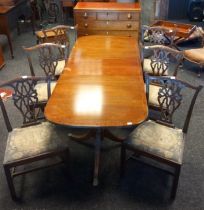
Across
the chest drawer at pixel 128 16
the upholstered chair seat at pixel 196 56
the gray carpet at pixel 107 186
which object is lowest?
the gray carpet at pixel 107 186

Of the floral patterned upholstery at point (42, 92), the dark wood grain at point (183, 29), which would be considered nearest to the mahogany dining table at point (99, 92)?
the floral patterned upholstery at point (42, 92)

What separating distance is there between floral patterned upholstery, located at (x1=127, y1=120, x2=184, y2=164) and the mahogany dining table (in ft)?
0.95

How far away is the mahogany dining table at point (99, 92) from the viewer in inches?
63.2

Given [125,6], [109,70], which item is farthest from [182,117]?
[125,6]

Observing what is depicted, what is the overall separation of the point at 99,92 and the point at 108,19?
2.24 m

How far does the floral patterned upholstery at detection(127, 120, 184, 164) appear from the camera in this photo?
180cm

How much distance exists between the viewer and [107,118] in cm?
160

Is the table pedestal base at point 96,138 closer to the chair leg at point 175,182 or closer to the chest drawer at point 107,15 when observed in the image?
the chair leg at point 175,182

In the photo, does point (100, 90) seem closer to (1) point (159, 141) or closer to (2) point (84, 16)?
(1) point (159, 141)

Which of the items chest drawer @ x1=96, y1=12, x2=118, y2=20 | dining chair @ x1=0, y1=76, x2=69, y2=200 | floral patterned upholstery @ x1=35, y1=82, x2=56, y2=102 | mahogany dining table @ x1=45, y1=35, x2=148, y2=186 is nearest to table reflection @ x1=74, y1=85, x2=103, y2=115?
mahogany dining table @ x1=45, y1=35, x2=148, y2=186

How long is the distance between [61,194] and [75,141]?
1.96 feet

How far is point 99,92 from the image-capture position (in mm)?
1887

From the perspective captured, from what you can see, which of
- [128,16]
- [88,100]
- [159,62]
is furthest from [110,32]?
[88,100]

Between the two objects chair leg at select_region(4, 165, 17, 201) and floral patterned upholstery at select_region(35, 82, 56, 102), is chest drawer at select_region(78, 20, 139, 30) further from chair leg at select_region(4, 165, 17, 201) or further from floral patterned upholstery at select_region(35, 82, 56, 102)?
chair leg at select_region(4, 165, 17, 201)
